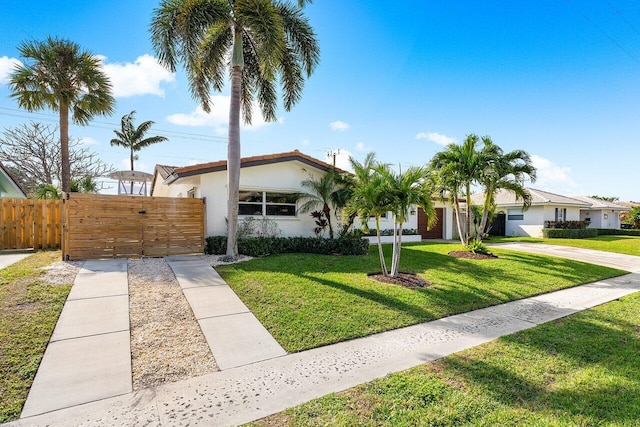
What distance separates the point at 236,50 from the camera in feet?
32.9

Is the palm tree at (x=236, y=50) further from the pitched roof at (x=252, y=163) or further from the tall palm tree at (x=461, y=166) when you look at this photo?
the tall palm tree at (x=461, y=166)

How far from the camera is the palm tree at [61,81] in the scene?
12672mm

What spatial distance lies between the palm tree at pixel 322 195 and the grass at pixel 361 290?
281 cm

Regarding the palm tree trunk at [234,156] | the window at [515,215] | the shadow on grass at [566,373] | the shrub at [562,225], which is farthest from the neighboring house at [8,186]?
the shrub at [562,225]

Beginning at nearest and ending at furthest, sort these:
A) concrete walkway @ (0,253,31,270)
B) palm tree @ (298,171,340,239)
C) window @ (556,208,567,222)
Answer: concrete walkway @ (0,253,31,270)
palm tree @ (298,171,340,239)
window @ (556,208,567,222)

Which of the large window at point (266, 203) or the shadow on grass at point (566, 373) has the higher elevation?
the large window at point (266, 203)

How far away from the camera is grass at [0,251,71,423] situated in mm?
3215

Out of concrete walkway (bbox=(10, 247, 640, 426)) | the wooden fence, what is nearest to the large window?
the wooden fence

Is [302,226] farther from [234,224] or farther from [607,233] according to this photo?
[607,233]

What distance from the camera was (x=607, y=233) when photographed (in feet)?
97.9

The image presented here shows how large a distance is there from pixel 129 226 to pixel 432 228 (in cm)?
1766

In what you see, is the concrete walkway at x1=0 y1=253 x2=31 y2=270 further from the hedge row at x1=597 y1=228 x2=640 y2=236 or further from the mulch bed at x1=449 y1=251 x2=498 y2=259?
the hedge row at x1=597 y1=228 x2=640 y2=236

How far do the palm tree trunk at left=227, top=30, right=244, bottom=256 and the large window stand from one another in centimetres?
249

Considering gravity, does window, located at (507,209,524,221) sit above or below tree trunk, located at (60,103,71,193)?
below
